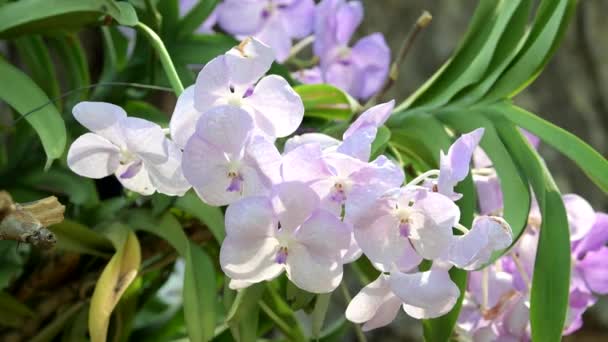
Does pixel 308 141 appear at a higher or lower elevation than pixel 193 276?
higher

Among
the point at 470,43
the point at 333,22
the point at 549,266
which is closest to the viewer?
the point at 549,266

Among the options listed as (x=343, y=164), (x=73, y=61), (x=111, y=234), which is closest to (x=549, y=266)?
(x=343, y=164)

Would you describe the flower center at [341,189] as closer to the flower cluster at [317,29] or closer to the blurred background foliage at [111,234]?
the blurred background foliage at [111,234]

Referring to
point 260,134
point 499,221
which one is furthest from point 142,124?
point 499,221

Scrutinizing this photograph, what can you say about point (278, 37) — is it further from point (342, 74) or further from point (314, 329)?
point (314, 329)

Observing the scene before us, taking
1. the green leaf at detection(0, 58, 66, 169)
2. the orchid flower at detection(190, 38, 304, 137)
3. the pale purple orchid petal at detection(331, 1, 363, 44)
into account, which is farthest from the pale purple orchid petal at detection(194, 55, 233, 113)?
the pale purple orchid petal at detection(331, 1, 363, 44)

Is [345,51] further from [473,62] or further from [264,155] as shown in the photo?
[264,155]
